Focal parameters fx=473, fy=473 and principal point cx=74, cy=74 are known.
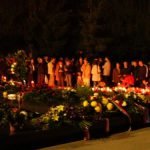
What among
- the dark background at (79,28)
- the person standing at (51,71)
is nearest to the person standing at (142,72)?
the person standing at (51,71)

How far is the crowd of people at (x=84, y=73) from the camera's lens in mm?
20812

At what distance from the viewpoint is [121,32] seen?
27.6 metres

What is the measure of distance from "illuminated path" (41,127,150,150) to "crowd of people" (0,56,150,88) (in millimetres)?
9893

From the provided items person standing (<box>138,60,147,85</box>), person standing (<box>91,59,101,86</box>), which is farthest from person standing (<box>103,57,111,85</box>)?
person standing (<box>138,60,147,85</box>)

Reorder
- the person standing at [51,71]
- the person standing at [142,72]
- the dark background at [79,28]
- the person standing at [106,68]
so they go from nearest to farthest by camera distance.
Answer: the person standing at [142,72] → the person standing at [106,68] → the person standing at [51,71] → the dark background at [79,28]

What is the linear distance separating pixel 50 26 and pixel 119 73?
816 cm

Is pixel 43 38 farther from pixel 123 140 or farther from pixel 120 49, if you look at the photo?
pixel 123 140

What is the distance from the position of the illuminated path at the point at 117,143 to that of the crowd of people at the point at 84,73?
9897 millimetres

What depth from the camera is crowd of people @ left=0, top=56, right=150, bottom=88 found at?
20.7 metres

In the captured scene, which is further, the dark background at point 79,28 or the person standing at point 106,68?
the dark background at point 79,28

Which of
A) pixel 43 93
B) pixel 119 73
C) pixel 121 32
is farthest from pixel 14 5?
pixel 43 93

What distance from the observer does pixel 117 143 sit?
983 centimetres

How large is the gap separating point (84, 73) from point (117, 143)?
39.9 ft

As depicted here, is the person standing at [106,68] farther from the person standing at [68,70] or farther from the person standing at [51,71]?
the person standing at [51,71]
